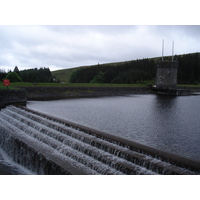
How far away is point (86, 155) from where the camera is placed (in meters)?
8.81

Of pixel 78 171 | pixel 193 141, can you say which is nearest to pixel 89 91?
pixel 193 141

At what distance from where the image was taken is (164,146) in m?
9.58

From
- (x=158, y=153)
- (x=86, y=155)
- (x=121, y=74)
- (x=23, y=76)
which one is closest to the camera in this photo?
(x=158, y=153)

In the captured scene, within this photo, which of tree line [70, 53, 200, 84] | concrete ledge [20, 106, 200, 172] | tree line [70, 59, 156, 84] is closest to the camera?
concrete ledge [20, 106, 200, 172]

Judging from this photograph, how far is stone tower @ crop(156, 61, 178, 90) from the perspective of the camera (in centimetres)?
4825

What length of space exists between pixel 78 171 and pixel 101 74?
93824 millimetres

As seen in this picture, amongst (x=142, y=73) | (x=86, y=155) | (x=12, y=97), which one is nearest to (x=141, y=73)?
(x=142, y=73)

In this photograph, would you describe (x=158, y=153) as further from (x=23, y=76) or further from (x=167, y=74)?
(x=23, y=76)

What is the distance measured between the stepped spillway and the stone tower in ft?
133

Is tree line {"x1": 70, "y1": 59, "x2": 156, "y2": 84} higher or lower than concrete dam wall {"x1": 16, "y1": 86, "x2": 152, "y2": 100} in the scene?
higher

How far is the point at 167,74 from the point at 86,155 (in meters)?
43.8

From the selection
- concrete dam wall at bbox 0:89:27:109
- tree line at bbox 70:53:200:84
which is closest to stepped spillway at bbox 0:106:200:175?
concrete dam wall at bbox 0:89:27:109

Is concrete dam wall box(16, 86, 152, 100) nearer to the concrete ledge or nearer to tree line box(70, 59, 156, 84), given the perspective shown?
the concrete ledge

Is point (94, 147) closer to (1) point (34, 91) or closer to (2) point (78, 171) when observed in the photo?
(2) point (78, 171)
